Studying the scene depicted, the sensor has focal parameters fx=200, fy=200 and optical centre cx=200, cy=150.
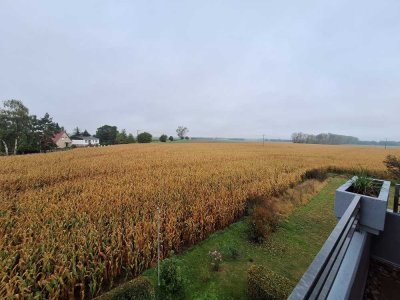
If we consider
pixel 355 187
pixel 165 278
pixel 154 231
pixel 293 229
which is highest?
pixel 355 187

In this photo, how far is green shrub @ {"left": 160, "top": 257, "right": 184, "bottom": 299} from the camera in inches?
143

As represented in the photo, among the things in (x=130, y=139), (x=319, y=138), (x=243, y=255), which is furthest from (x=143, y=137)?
(x=319, y=138)

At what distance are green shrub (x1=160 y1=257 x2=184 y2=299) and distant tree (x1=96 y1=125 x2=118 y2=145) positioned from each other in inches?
3625

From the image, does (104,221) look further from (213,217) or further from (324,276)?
(324,276)

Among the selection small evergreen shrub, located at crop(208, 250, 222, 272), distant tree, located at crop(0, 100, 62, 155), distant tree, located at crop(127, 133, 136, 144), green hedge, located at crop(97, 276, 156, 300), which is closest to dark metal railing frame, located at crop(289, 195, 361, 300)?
green hedge, located at crop(97, 276, 156, 300)

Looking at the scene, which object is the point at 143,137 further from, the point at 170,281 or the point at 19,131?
the point at 170,281

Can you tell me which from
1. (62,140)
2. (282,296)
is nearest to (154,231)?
(282,296)

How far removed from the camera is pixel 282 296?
312 centimetres

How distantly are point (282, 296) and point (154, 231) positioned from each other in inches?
120

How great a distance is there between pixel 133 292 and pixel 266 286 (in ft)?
7.07

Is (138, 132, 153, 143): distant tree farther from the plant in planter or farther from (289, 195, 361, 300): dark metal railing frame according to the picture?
(289, 195, 361, 300): dark metal railing frame

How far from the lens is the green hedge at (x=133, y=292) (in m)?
2.78

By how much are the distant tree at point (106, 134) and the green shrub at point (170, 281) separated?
9207 centimetres

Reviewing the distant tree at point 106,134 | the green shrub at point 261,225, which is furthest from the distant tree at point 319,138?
the green shrub at point 261,225
